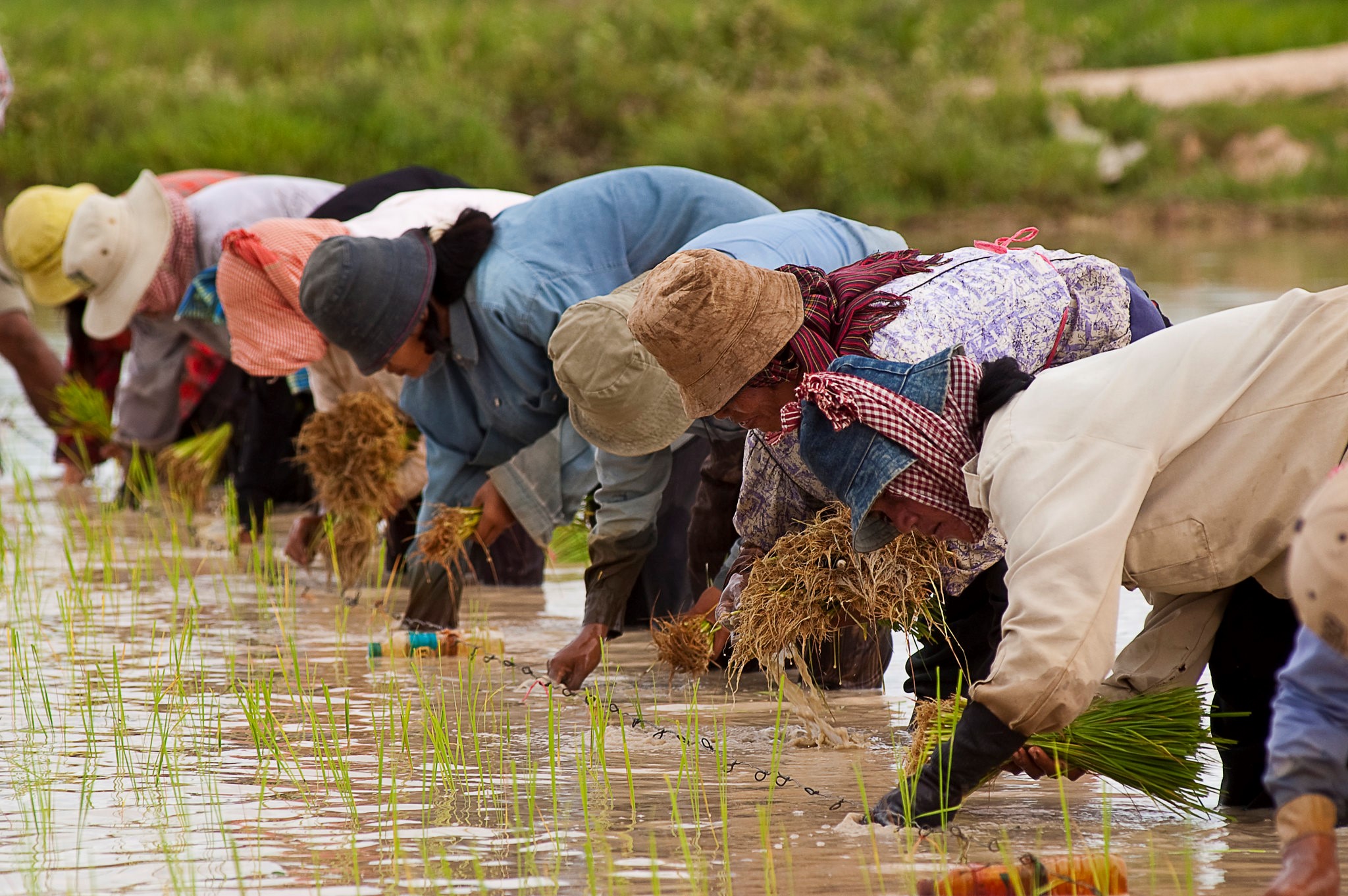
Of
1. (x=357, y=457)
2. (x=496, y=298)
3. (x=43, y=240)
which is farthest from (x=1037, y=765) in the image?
(x=43, y=240)

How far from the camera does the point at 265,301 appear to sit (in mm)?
4949

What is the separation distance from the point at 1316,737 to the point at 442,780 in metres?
1.68

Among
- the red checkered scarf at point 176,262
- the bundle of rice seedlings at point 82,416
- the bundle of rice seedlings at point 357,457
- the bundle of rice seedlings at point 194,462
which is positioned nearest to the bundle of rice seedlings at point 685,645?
the bundle of rice seedlings at point 357,457

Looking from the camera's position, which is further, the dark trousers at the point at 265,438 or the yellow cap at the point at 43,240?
the yellow cap at the point at 43,240

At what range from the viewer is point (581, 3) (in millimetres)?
23578

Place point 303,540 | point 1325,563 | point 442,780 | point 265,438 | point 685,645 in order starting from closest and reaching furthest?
point 1325,563 < point 442,780 < point 685,645 < point 303,540 < point 265,438

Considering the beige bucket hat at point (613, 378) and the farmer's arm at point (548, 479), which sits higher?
the beige bucket hat at point (613, 378)

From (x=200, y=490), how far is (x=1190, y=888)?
5000mm

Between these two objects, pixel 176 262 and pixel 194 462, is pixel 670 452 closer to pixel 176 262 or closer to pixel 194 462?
pixel 176 262

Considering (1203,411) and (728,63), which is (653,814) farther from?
(728,63)

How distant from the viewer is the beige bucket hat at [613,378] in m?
3.75

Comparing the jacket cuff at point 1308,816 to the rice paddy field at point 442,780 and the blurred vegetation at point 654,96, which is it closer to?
the rice paddy field at point 442,780

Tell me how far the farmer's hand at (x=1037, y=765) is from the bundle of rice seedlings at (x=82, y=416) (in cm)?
506

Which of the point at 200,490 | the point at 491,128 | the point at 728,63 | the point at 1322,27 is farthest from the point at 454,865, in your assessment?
the point at 1322,27
